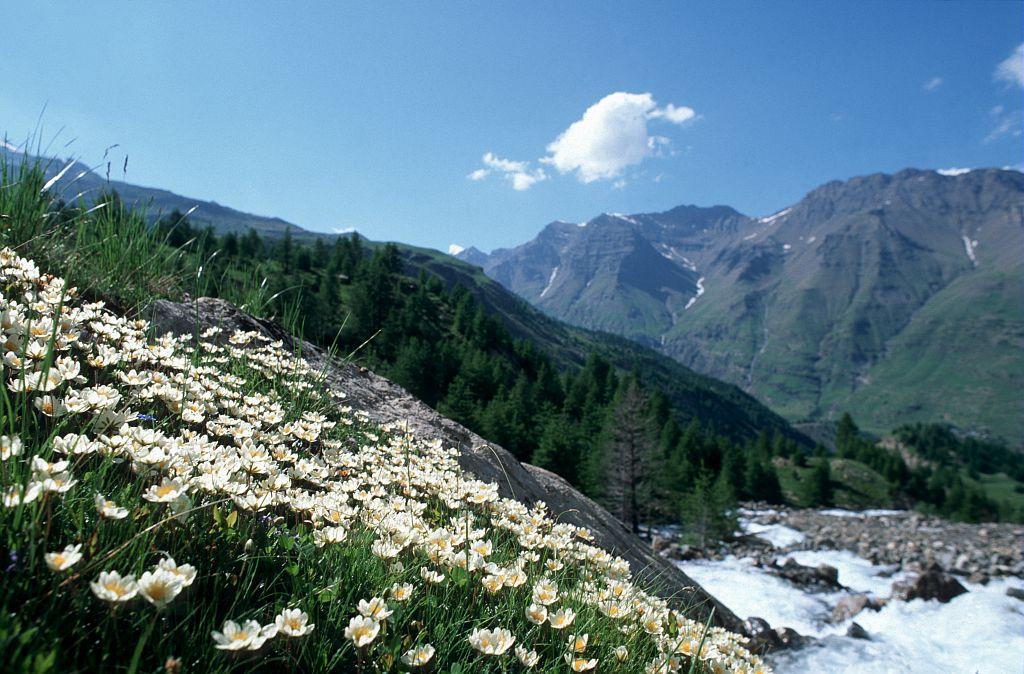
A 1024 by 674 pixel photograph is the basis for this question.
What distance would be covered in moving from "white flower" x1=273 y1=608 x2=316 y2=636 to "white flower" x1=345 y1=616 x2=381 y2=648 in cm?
14

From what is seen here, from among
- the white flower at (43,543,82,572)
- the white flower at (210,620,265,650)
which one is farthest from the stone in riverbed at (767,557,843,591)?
the white flower at (43,543,82,572)

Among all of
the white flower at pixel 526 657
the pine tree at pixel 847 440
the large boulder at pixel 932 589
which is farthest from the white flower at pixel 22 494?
the pine tree at pixel 847 440

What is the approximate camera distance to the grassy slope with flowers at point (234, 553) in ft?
4.21

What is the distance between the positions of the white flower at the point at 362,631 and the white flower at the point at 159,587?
0.51m

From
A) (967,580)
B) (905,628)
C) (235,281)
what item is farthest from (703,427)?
(235,281)

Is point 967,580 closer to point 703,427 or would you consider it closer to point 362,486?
point 362,486

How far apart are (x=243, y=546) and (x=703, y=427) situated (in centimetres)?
16713

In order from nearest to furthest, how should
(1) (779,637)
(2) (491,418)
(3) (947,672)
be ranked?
(1) (779,637) → (3) (947,672) → (2) (491,418)

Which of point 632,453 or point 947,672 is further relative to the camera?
point 632,453

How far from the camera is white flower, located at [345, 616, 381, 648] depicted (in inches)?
58.0

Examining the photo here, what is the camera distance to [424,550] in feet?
7.60

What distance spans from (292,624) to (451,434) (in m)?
4.42

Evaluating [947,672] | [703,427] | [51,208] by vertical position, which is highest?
[51,208]

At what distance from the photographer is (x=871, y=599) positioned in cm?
1978
